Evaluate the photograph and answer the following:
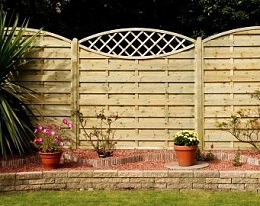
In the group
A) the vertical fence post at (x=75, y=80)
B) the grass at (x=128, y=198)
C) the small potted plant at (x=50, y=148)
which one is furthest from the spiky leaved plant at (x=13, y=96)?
the grass at (x=128, y=198)

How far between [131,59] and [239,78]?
5.79 feet

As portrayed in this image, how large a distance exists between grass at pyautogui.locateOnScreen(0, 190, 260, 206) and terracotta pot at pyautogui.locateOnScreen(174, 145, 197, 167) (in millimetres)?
647

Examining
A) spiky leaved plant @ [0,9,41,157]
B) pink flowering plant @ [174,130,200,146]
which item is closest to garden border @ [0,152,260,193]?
pink flowering plant @ [174,130,200,146]

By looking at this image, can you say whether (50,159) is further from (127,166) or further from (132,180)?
(132,180)

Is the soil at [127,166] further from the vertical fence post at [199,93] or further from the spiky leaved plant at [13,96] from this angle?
the vertical fence post at [199,93]

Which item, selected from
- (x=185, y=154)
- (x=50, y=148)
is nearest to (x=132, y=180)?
(x=185, y=154)

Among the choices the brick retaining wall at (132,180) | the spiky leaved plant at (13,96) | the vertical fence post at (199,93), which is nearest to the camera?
the brick retaining wall at (132,180)

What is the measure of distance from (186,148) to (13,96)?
9.25 ft

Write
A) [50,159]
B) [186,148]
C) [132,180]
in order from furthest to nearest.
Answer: [186,148] < [50,159] < [132,180]

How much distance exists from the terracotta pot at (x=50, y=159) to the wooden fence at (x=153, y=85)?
4.22 feet

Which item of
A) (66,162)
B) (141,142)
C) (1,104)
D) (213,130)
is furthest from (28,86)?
(213,130)

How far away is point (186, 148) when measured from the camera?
277 inches

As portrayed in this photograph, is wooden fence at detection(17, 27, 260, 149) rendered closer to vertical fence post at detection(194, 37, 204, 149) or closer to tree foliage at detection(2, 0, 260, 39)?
vertical fence post at detection(194, 37, 204, 149)

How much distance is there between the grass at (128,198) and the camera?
598 centimetres
